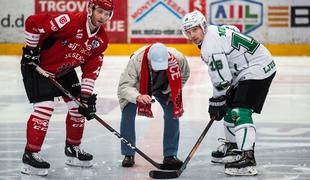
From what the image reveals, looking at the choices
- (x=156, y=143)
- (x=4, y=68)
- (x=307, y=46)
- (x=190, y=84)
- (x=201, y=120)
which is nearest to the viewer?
(x=156, y=143)

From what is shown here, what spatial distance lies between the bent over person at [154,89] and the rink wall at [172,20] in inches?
330

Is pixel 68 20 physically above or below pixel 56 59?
above

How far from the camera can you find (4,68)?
443 inches

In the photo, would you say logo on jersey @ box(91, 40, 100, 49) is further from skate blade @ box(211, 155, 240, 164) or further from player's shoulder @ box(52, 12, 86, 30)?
skate blade @ box(211, 155, 240, 164)

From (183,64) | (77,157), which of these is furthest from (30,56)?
(183,64)

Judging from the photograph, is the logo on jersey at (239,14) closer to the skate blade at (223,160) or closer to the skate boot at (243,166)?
the skate blade at (223,160)

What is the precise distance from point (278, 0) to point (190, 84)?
4.59 metres

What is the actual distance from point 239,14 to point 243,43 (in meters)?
8.86

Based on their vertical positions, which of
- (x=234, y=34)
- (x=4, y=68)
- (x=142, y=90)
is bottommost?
(x=4, y=68)

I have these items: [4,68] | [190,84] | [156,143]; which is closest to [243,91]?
[156,143]

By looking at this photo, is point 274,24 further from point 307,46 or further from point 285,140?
point 285,140

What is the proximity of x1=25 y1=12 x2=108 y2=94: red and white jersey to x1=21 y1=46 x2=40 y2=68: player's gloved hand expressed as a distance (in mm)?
31

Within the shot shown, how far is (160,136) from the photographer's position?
19.5ft

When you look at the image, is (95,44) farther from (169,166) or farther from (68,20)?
(169,166)
